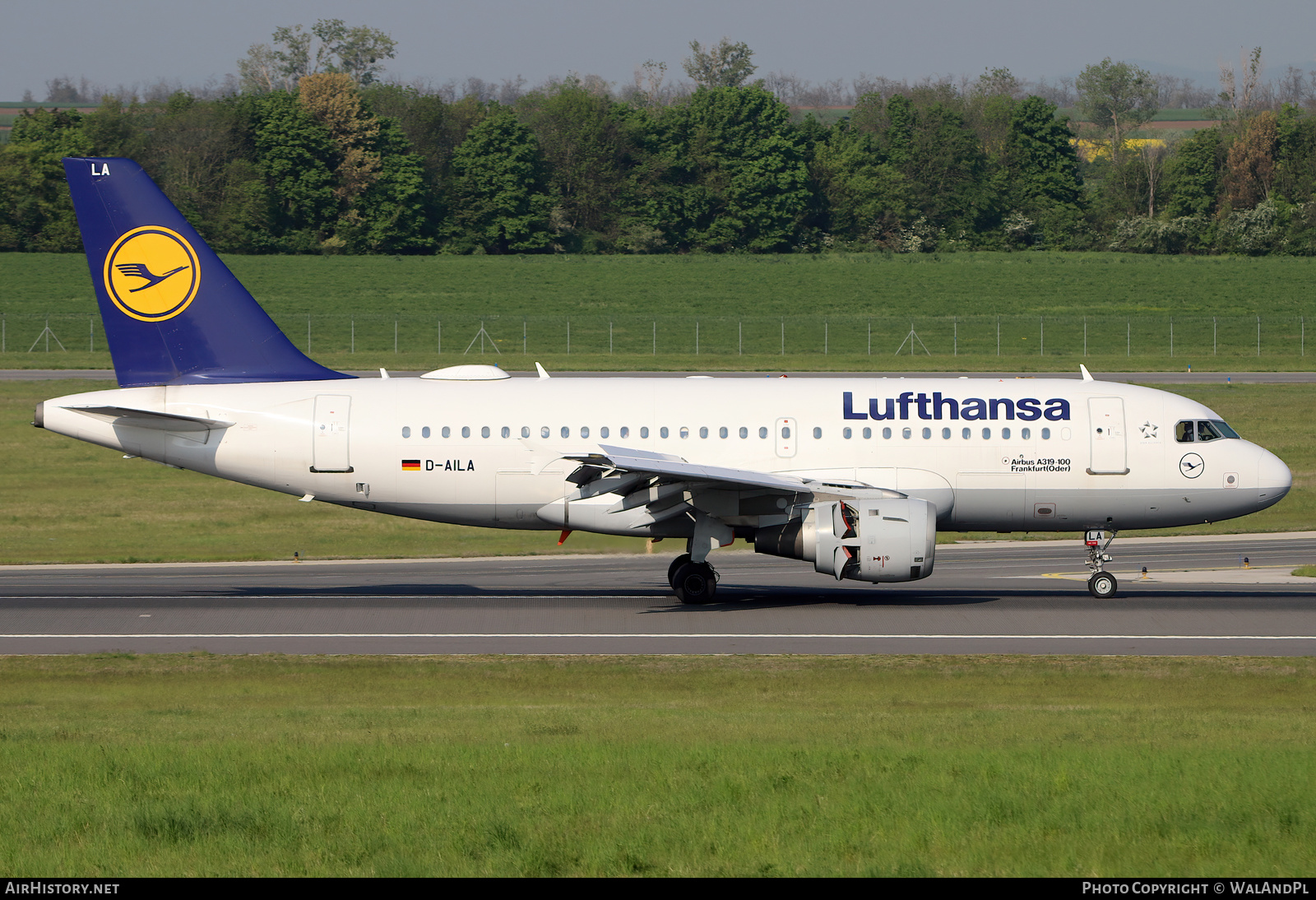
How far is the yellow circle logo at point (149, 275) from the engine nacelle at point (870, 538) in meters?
14.2

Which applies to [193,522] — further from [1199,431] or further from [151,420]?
[1199,431]

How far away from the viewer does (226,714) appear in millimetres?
18109

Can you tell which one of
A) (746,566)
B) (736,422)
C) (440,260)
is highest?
(440,260)

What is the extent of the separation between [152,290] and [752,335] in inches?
2703

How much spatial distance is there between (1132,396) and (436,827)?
22.6m

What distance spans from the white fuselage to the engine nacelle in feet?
6.18

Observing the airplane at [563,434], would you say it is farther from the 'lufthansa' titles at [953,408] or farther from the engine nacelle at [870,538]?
the engine nacelle at [870,538]

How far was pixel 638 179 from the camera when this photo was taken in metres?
145

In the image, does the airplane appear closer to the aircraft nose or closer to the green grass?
the aircraft nose

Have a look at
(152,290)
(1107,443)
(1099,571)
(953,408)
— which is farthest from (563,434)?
(1099,571)

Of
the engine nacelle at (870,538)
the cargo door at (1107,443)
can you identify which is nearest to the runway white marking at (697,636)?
the engine nacelle at (870,538)

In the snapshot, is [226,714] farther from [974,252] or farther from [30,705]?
[974,252]

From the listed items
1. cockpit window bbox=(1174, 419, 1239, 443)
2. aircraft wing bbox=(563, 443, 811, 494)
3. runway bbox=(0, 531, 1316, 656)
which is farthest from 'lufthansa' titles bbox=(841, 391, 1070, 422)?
runway bbox=(0, 531, 1316, 656)
